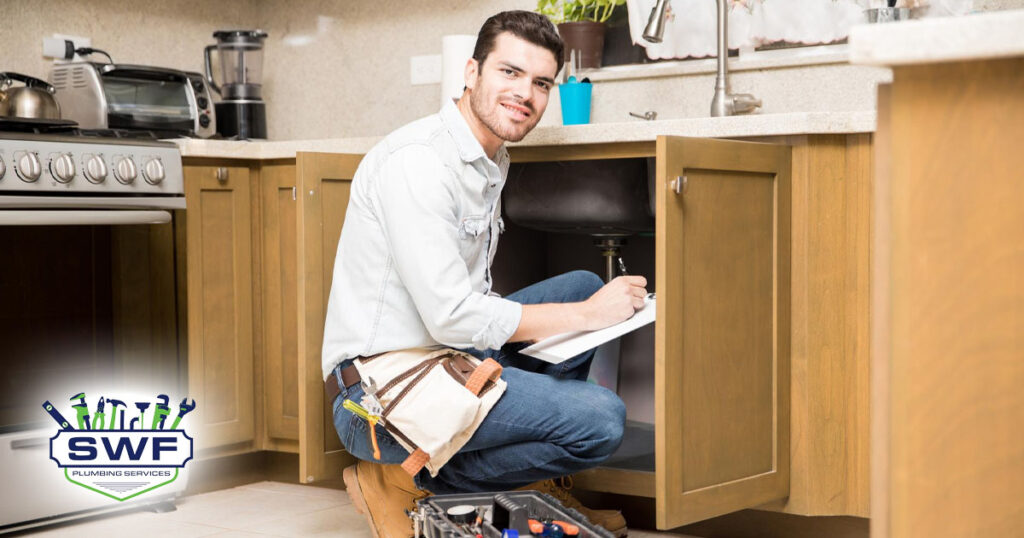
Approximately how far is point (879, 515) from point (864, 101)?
174 centimetres

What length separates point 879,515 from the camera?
80 cm

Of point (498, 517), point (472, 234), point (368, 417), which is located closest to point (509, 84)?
point (472, 234)

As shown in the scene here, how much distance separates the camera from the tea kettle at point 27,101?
247 centimetres

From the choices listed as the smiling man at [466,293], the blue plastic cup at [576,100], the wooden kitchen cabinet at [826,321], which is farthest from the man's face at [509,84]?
the blue plastic cup at [576,100]

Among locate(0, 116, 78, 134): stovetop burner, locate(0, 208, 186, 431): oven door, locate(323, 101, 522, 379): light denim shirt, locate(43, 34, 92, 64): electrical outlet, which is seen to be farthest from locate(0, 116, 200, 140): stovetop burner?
locate(323, 101, 522, 379): light denim shirt

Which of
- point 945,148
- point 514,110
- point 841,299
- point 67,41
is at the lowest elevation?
point 841,299

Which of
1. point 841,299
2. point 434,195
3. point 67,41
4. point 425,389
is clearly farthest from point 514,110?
point 67,41

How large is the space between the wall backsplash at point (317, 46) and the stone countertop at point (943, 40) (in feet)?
6.21

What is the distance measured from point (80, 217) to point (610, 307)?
46.7 inches

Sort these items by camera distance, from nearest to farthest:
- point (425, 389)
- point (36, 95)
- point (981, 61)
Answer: point (981, 61)
point (425, 389)
point (36, 95)

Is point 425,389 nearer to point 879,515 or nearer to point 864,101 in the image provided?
point 879,515

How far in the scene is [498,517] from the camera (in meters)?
1.72

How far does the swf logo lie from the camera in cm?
243

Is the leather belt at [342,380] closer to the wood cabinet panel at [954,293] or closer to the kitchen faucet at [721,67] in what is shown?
the kitchen faucet at [721,67]
